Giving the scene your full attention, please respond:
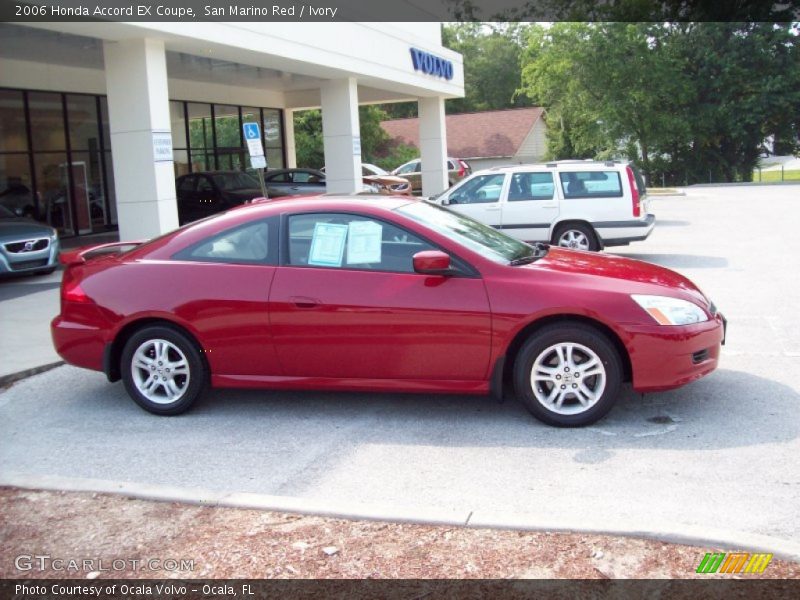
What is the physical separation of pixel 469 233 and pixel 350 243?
928 millimetres

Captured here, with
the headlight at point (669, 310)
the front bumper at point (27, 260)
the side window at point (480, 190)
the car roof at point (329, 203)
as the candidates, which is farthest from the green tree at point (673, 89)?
the headlight at point (669, 310)

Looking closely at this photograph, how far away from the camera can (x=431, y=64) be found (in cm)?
2503

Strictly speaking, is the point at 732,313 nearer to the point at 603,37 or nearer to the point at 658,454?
the point at 658,454

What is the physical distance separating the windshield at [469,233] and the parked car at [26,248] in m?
9.30

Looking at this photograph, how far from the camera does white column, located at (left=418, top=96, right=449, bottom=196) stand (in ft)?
91.6

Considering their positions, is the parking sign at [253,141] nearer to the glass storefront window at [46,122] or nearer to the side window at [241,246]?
the side window at [241,246]

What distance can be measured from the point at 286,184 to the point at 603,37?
24.4m

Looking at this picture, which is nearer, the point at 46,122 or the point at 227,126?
the point at 46,122

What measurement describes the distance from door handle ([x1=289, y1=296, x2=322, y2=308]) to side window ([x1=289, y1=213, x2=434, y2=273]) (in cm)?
26

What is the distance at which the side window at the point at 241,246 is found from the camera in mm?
6203

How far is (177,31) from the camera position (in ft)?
42.9

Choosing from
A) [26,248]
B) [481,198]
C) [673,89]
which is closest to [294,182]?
[481,198]

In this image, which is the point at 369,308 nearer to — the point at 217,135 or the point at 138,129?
the point at 138,129

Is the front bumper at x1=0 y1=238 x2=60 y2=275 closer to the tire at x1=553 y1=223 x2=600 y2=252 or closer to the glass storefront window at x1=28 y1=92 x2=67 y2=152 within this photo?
the glass storefront window at x1=28 y1=92 x2=67 y2=152
